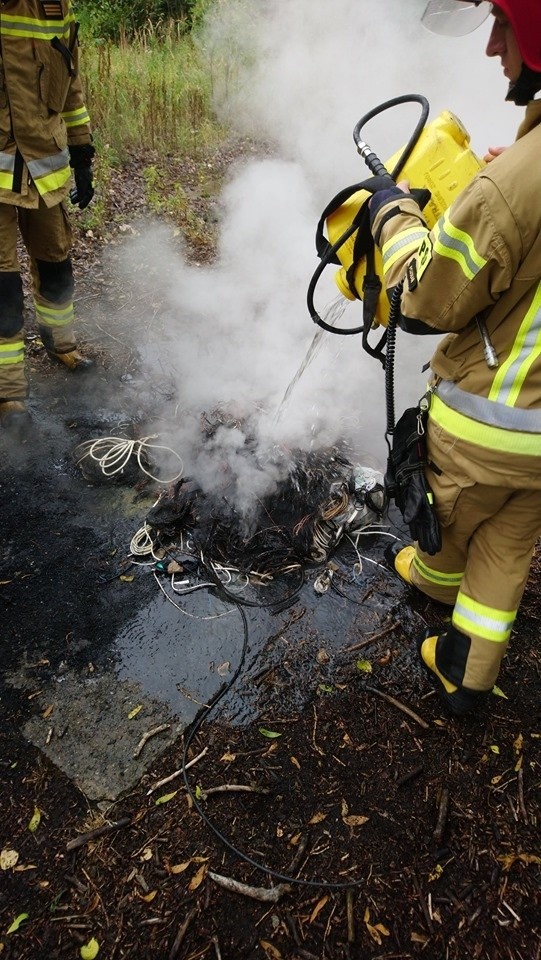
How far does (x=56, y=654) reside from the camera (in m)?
2.62

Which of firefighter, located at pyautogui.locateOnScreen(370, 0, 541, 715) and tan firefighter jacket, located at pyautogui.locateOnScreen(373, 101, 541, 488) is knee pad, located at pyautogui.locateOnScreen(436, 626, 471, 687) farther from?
tan firefighter jacket, located at pyautogui.locateOnScreen(373, 101, 541, 488)

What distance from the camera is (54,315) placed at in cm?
414

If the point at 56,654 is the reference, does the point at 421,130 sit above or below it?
above

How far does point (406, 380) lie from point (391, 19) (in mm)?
5157

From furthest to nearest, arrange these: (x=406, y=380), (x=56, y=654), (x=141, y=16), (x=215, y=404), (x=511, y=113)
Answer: (x=141, y=16) → (x=511, y=113) → (x=406, y=380) → (x=215, y=404) → (x=56, y=654)

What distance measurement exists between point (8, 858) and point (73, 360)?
329cm

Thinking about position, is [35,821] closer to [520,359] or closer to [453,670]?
[453,670]

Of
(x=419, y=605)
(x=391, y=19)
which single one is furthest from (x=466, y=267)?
(x=391, y=19)

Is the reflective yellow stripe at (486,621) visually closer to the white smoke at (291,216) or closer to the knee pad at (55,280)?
the white smoke at (291,216)

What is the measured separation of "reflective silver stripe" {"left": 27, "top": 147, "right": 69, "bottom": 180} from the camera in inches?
134

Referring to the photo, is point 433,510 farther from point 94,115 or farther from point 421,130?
point 94,115

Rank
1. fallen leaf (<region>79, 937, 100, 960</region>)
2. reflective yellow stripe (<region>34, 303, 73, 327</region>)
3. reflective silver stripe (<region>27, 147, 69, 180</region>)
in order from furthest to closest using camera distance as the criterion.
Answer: reflective yellow stripe (<region>34, 303, 73, 327</region>)
reflective silver stripe (<region>27, 147, 69, 180</region>)
fallen leaf (<region>79, 937, 100, 960</region>)

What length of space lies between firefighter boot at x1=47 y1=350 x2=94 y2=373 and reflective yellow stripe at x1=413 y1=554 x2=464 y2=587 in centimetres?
292

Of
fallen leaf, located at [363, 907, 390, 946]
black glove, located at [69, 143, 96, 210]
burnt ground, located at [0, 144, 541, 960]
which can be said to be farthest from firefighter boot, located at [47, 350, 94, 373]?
fallen leaf, located at [363, 907, 390, 946]
